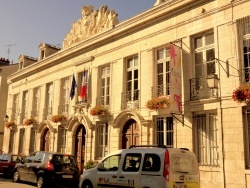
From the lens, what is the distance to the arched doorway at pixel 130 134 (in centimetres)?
1441

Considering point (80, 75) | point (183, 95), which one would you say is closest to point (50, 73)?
point (80, 75)

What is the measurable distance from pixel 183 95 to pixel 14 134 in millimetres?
17611

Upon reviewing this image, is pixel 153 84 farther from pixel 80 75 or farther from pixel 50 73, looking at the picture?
pixel 50 73

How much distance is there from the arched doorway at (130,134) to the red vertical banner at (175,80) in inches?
122

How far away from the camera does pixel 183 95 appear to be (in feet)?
40.7

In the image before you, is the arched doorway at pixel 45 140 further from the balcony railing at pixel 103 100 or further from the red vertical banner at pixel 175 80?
the red vertical banner at pixel 175 80

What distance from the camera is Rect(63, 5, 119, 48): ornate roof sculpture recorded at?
1769cm

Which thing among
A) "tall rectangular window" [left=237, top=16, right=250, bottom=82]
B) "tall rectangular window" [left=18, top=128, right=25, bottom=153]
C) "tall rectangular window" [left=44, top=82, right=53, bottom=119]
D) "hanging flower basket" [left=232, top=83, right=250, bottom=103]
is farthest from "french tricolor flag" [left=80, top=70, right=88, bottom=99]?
"hanging flower basket" [left=232, top=83, right=250, bottom=103]

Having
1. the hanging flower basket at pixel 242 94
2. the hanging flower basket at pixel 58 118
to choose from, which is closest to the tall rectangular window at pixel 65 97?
the hanging flower basket at pixel 58 118

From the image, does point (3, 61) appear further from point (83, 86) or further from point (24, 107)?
→ point (83, 86)

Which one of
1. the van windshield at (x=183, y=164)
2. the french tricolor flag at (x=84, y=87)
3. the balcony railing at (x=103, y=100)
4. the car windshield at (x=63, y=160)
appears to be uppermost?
the french tricolor flag at (x=84, y=87)

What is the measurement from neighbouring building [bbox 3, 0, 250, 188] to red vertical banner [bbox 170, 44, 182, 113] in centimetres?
4

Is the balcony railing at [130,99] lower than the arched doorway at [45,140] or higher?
higher

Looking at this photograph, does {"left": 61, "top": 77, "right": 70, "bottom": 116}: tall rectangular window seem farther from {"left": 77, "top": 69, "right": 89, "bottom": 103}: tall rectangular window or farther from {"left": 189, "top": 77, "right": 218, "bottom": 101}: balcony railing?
{"left": 189, "top": 77, "right": 218, "bottom": 101}: balcony railing
